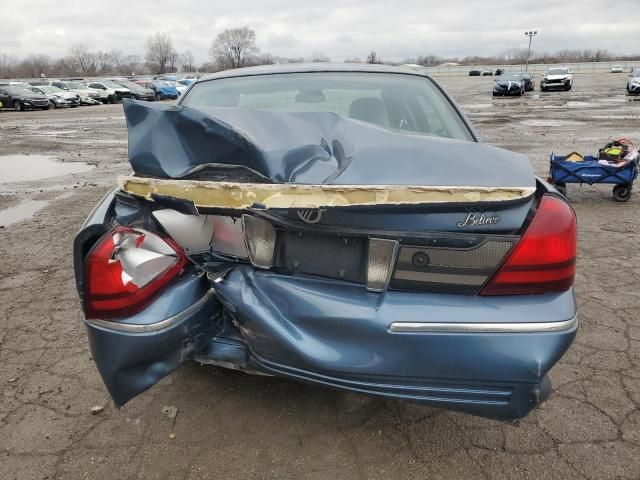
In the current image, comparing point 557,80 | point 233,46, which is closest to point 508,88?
point 557,80

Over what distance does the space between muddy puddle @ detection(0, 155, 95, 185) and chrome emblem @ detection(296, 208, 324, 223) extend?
25.5 ft

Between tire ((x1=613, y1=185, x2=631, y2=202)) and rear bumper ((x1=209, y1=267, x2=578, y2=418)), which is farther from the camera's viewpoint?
tire ((x1=613, y1=185, x2=631, y2=202))

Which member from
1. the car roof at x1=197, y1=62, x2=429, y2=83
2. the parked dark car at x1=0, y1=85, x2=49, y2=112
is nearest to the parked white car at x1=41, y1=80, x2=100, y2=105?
the parked dark car at x1=0, y1=85, x2=49, y2=112

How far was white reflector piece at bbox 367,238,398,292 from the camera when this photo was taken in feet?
5.68

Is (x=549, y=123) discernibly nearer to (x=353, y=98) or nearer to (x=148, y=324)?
(x=353, y=98)

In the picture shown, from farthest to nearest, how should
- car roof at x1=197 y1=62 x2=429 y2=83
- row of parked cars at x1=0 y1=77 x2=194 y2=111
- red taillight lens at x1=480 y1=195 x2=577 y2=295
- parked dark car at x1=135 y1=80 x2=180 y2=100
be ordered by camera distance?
parked dark car at x1=135 y1=80 x2=180 y2=100 → row of parked cars at x1=0 y1=77 x2=194 y2=111 → car roof at x1=197 y1=62 x2=429 y2=83 → red taillight lens at x1=480 y1=195 x2=577 y2=295

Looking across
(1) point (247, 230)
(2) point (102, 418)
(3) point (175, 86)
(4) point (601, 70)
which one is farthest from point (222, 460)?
(4) point (601, 70)

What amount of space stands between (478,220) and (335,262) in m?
0.52

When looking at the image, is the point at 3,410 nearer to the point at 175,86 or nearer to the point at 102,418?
the point at 102,418

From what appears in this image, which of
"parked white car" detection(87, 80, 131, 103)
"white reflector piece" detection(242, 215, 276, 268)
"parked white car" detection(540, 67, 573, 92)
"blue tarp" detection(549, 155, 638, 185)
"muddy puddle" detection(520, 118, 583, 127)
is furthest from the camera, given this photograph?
"parked white car" detection(87, 80, 131, 103)

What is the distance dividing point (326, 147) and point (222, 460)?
1336mm

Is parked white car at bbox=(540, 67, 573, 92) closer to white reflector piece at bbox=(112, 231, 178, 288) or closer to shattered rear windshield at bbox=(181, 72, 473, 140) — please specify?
shattered rear windshield at bbox=(181, 72, 473, 140)

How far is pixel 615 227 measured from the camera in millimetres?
5027

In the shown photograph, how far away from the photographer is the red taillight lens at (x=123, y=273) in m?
1.76
